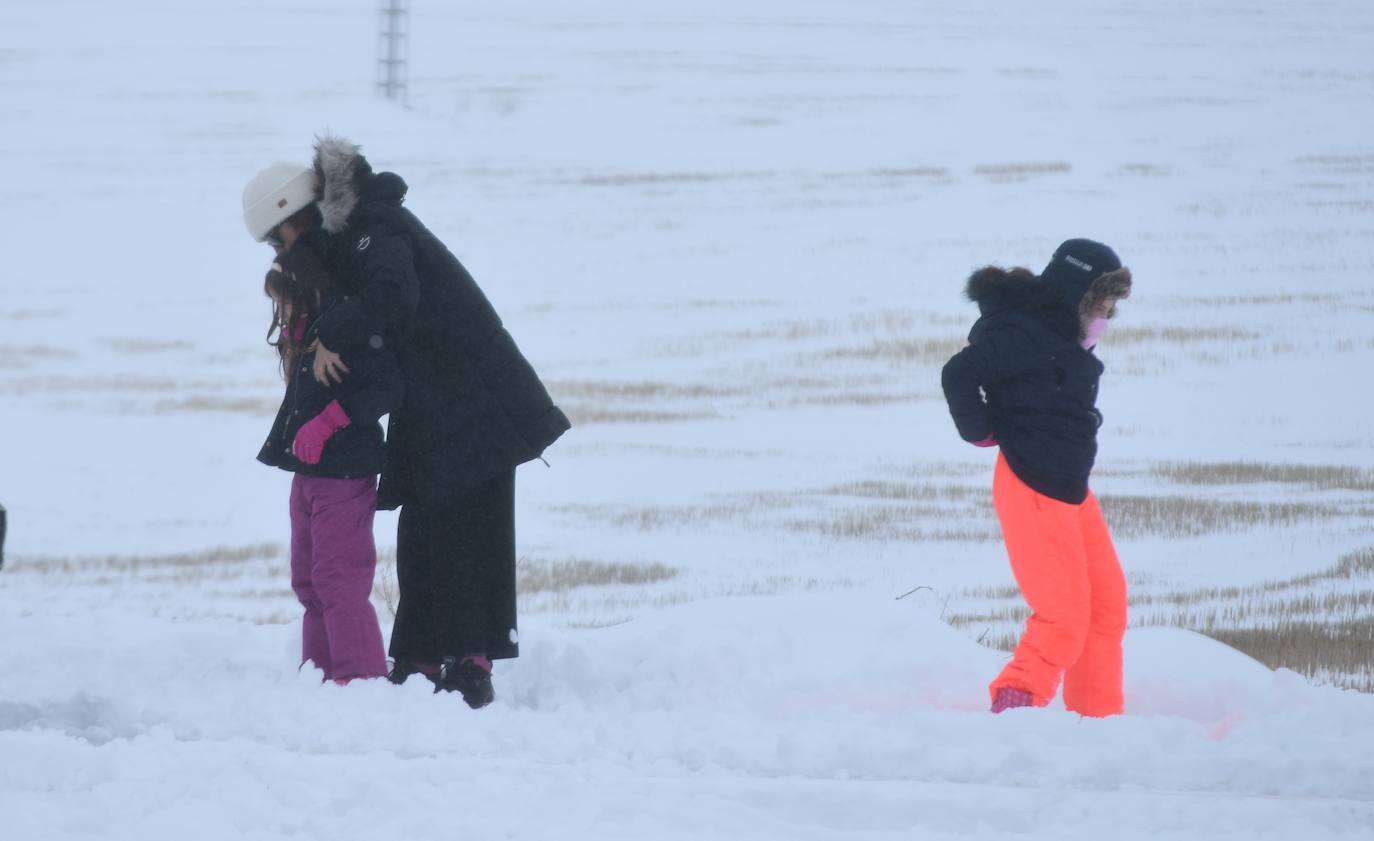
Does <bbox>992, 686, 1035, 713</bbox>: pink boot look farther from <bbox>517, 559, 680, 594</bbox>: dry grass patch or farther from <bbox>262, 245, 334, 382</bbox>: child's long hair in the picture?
<bbox>517, 559, 680, 594</bbox>: dry grass patch

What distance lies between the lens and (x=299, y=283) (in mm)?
4406

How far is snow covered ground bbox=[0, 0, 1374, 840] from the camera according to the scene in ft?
12.0

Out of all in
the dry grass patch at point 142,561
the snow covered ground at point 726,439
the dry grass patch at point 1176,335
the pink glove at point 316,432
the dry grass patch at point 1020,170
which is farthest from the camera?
the dry grass patch at point 1020,170

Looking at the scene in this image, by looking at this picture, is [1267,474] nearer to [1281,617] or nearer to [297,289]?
[1281,617]

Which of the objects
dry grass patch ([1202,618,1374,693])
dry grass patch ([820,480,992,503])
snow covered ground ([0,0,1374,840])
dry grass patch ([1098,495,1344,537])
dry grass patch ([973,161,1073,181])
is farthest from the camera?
dry grass patch ([973,161,1073,181])

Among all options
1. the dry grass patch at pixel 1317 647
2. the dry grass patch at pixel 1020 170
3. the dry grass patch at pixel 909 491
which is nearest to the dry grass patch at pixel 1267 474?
the dry grass patch at pixel 909 491

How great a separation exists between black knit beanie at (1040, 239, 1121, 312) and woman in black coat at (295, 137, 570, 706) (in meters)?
1.46

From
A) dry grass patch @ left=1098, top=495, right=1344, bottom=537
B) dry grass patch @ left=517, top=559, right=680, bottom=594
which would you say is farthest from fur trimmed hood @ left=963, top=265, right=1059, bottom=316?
dry grass patch @ left=1098, top=495, right=1344, bottom=537

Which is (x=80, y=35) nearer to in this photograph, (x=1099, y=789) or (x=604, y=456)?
(x=604, y=456)

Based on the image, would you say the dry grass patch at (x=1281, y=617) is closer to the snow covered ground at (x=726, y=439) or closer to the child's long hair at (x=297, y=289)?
the snow covered ground at (x=726, y=439)

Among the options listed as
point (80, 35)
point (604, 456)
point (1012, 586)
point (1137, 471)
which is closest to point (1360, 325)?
point (1137, 471)

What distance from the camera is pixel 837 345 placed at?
17.2 m

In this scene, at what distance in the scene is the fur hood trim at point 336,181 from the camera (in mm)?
4305

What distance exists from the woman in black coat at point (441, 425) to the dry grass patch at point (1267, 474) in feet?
23.7
